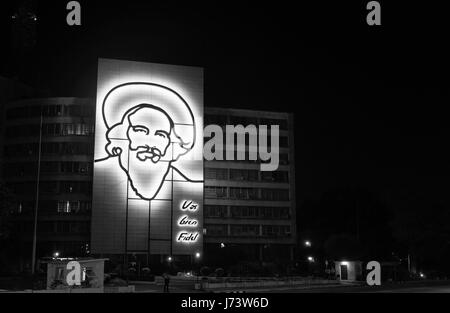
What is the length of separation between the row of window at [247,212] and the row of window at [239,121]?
1543cm

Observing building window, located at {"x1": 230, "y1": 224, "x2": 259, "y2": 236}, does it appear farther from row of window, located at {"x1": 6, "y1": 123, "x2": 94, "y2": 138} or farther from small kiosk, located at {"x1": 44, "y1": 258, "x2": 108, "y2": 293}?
small kiosk, located at {"x1": 44, "y1": 258, "x2": 108, "y2": 293}

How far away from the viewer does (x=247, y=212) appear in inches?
4375

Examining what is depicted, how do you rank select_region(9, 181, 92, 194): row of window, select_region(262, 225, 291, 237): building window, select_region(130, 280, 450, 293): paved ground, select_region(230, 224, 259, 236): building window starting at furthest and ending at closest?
1. select_region(262, 225, 291, 237): building window
2. select_region(230, 224, 259, 236): building window
3. select_region(9, 181, 92, 194): row of window
4. select_region(130, 280, 450, 293): paved ground

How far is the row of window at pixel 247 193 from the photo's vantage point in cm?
10981

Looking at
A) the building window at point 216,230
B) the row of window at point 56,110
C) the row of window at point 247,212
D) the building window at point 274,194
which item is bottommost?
the building window at point 216,230

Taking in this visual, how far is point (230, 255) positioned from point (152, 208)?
1639 centimetres

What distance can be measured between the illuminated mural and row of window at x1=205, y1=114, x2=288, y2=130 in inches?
796

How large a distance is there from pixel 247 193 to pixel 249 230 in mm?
6785

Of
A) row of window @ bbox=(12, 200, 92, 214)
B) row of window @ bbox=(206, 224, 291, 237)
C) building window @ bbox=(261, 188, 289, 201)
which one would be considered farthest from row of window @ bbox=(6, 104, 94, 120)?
building window @ bbox=(261, 188, 289, 201)

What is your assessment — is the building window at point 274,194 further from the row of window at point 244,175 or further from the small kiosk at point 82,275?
the small kiosk at point 82,275

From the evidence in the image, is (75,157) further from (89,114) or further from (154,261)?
(154,261)

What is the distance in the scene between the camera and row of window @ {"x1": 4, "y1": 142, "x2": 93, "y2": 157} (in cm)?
10275

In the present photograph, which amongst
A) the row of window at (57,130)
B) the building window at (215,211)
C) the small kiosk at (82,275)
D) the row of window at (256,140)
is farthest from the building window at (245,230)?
the small kiosk at (82,275)

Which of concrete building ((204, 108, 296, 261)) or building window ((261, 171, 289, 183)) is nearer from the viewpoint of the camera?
concrete building ((204, 108, 296, 261))
